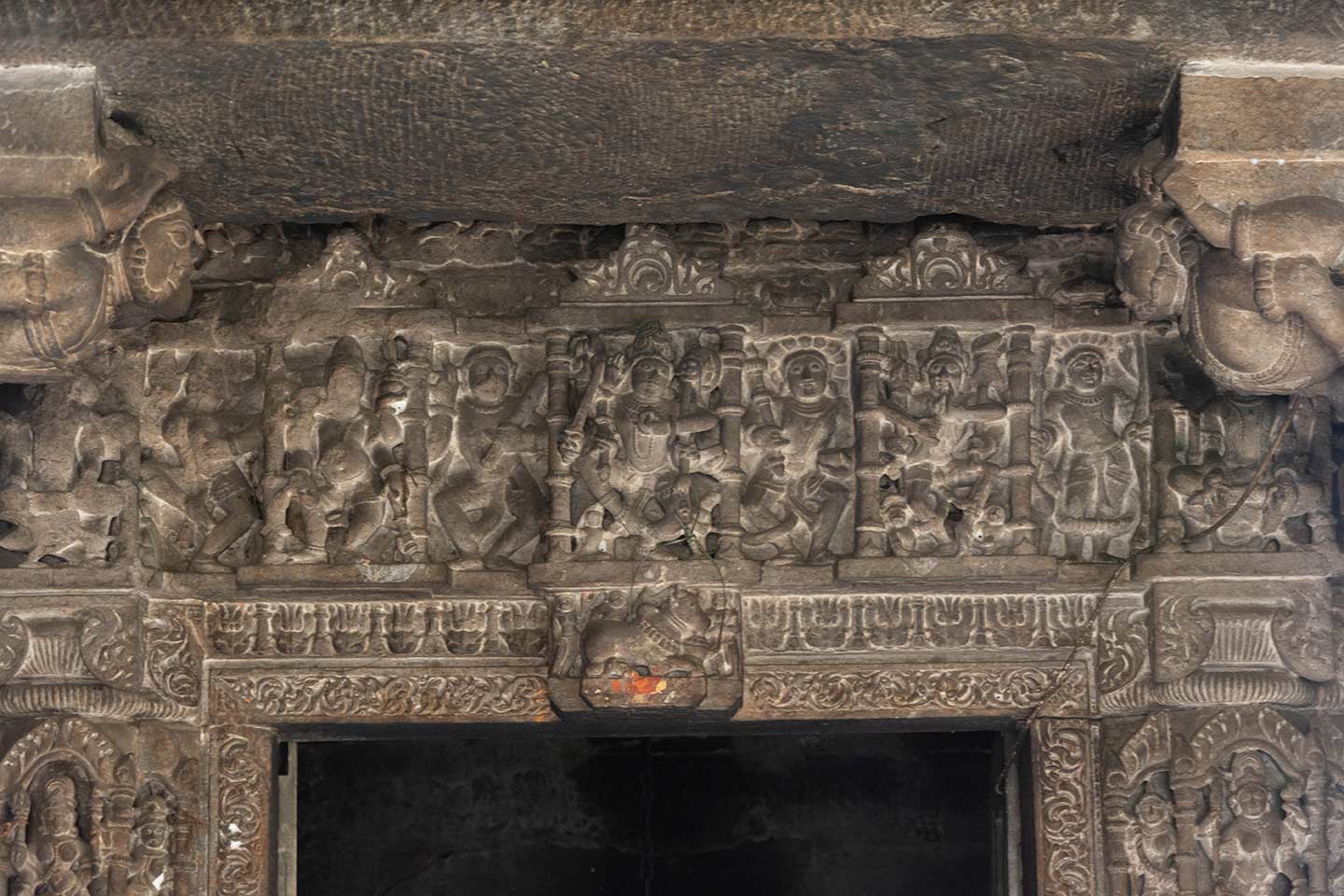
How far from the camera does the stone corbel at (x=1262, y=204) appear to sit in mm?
3803

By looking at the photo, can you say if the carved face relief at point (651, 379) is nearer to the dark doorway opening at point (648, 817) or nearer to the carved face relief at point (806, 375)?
the carved face relief at point (806, 375)

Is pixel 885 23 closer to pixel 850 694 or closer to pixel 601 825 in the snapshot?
pixel 850 694

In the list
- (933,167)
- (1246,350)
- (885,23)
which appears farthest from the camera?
(933,167)

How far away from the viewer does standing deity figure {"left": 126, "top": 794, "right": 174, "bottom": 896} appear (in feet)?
14.5

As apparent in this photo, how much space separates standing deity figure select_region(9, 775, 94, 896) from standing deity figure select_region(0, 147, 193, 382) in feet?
3.39

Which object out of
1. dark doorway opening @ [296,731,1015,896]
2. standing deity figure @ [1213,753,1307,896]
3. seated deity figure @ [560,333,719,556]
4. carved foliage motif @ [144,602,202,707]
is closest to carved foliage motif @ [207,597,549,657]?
carved foliage motif @ [144,602,202,707]

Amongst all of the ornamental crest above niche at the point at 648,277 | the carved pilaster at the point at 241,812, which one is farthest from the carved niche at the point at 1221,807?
the carved pilaster at the point at 241,812

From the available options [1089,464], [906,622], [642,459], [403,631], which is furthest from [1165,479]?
[403,631]

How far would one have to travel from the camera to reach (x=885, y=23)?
3705 millimetres

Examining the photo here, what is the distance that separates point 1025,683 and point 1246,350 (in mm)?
1038

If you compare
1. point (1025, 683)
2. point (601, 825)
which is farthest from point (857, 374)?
point (601, 825)

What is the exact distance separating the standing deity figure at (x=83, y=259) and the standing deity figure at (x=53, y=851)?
1.03 m

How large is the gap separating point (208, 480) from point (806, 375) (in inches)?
60.7

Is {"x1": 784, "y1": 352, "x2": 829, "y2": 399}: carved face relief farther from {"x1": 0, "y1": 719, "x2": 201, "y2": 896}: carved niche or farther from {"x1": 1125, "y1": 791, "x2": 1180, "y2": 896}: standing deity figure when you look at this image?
{"x1": 0, "y1": 719, "x2": 201, "y2": 896}: carved niche
